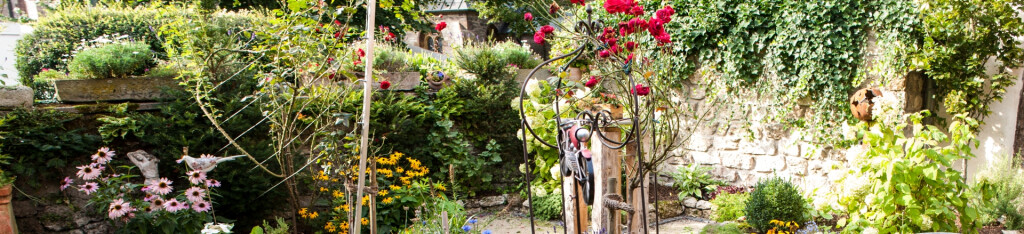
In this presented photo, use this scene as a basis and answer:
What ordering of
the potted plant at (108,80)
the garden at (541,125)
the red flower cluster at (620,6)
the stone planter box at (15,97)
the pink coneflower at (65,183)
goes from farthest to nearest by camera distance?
the potted plant at (108,80)
the stone planter box at (15,97)
the pink coneflower at (65,183)
the garden at (541,125)
the red flower cluster at (620,6)

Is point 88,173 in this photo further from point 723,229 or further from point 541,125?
point 723,229

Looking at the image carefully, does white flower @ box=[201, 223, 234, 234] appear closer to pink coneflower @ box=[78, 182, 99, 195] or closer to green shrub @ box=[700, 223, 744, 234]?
pink coneflower @ box=[78, 182, 99, 195]

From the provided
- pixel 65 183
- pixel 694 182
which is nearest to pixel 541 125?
pixel 694 182

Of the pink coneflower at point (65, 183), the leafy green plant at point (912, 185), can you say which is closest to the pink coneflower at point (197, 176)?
the pink coneflower at point (65, 183)

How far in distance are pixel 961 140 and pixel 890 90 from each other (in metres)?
1.10

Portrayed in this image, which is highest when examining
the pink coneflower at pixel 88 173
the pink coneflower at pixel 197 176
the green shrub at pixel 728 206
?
the pink coneflower at pixel 88 173

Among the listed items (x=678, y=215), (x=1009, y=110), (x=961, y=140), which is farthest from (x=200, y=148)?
(x=1009, y=110)

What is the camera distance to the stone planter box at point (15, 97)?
3.57 meters

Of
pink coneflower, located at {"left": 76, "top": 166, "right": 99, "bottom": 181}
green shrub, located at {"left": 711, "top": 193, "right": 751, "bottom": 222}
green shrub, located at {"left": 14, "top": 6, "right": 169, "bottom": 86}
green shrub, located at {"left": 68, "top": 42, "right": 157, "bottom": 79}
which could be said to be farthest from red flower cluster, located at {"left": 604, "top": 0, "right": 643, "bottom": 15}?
green shrub, located at {"left": 14, "top": 6, "right": 169, "bottom": 86}

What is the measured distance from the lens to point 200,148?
391cm

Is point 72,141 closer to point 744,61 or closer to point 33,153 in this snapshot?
point 33,153

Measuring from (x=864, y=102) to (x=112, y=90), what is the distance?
5.47 m

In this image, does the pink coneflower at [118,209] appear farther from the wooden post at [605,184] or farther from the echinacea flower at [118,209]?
the wooden post at [605,184]

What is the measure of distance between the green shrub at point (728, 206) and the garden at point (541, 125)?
2 centimetres
